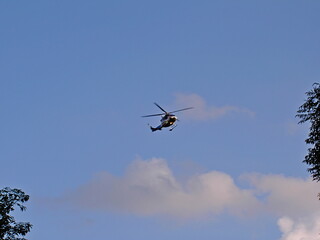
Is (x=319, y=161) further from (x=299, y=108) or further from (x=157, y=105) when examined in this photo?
(x=157, y=105)

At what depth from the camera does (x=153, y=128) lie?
101 metres

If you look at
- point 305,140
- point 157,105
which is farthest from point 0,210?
point 157,105

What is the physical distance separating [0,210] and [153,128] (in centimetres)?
3499

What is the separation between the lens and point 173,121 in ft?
315

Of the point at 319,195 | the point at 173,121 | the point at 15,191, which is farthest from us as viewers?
the point at 173,121

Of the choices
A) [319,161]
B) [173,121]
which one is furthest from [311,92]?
[173,121]

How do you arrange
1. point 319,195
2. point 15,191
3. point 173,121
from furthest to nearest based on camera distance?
point 173,121, point 15,191, point 319,195

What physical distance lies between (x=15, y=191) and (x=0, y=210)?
8.78 ft

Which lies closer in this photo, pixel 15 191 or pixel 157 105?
pixel 15 191

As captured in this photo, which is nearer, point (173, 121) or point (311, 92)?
point (311, 92)

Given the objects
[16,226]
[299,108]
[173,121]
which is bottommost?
[16,226]

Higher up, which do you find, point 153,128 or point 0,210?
point 153,128

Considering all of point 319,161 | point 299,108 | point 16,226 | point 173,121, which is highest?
point 173,121

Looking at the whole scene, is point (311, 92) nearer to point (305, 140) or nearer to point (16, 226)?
point (305, 140)
